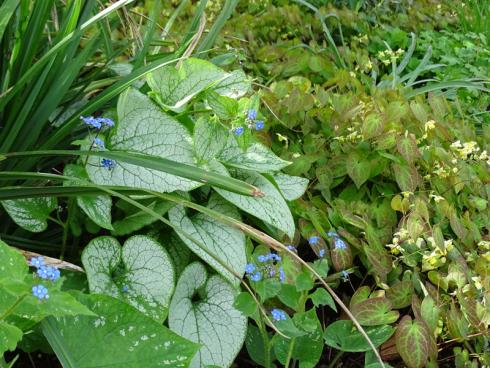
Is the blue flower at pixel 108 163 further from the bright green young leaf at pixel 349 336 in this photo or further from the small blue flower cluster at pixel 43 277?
the bright green young leaf at pixel 349 336

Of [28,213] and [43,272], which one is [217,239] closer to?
[28,213]

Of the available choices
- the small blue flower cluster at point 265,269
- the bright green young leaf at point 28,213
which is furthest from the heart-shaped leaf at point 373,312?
the bright green young leaf at point 28,213

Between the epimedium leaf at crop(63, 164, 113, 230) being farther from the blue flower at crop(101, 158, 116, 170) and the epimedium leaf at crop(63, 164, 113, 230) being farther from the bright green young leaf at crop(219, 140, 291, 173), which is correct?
the bright green young leaf at crop(219, 140, 291, 173)

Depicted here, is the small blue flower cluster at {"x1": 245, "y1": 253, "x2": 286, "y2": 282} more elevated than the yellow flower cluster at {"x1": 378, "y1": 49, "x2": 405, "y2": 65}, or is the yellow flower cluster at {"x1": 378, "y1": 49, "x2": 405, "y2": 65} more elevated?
the small blue flower cluster at {"x1": 245, "y1": 253, "x2": 286, "y2": 282}

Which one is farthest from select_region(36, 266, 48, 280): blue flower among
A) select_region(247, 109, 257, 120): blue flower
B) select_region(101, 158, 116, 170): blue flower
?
select_region(247, 109, 257, 120): blue flower

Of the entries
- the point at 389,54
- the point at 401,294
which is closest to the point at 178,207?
the point at 401,294

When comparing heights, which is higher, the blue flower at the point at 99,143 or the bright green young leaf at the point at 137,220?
the blue flower at the point at 99,143
